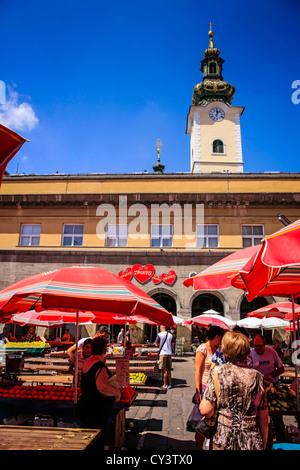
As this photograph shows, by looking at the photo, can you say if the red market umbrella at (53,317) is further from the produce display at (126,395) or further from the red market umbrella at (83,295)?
the red market umbrella at (83,295)

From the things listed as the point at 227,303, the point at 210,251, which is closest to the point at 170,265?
the point at 210,251

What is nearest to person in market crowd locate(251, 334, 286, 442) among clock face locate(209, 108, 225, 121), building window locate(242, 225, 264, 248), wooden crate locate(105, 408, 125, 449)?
wooden crate locate(105, 408, 125, 449)

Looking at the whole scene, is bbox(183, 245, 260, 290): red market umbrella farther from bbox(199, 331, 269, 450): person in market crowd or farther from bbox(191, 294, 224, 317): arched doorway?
bbox(191, 294, 224, 317): arched doorway

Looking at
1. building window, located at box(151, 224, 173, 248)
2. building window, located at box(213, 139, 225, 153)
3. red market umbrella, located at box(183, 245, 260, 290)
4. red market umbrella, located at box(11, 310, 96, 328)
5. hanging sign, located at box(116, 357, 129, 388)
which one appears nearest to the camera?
red market umbrella, located at box(183, 245, 260, 290)

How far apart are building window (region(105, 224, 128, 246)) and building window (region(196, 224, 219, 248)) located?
4887mm

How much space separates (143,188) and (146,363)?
48.2ft

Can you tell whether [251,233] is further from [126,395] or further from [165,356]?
[126,395]

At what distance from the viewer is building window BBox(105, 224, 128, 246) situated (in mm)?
23812

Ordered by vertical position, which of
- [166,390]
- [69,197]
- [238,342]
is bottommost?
[166,390]

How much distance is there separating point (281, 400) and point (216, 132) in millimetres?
41125

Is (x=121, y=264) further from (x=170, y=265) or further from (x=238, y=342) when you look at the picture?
(x=238, y=342)

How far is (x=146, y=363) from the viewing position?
514 inches

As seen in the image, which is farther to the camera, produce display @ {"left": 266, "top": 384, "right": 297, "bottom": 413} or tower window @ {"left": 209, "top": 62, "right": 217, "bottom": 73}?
tower window @ {"left": 209, "top": 62, "right": 217, "bottom": 73}

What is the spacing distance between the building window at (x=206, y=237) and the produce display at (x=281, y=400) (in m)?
17.1
